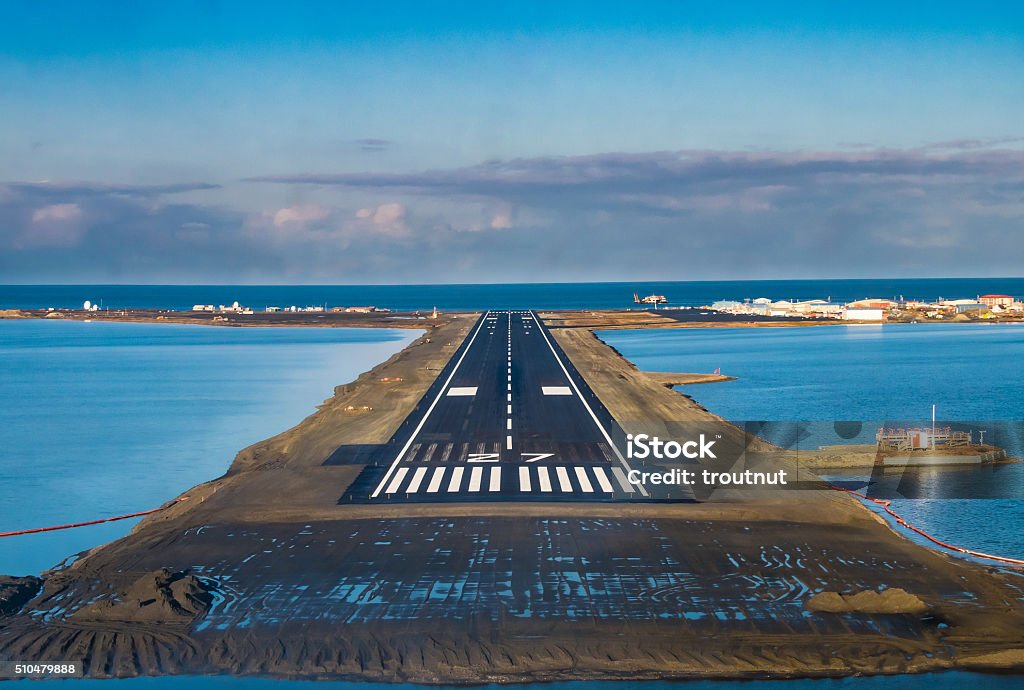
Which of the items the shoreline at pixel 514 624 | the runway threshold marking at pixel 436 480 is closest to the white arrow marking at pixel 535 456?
the runway threshold marking at pixel 436 480

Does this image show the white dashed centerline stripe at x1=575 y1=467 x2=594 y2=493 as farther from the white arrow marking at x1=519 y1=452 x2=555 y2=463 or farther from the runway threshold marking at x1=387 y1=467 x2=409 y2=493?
the runway threshold marking at x1=387 y1=467 x2=409 y2=493

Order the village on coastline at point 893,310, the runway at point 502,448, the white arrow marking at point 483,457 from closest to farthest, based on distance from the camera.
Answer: the runway at point 502,448 → the white arrow marking at point 483,457 → the village on coastline at point 893,310

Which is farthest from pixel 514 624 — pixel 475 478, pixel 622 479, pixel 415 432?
pixel 415 432

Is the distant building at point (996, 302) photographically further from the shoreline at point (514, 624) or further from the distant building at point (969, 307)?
the shoreline at point (514, 624)

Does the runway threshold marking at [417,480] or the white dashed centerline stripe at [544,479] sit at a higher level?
the white dashed centerline stripe at [544,479]

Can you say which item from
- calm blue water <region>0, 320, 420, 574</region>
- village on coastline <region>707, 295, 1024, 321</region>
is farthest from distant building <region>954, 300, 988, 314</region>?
calm blue water <region>0, 320, 420, 574</region>

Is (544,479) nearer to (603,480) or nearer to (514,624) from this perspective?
(603,480)
